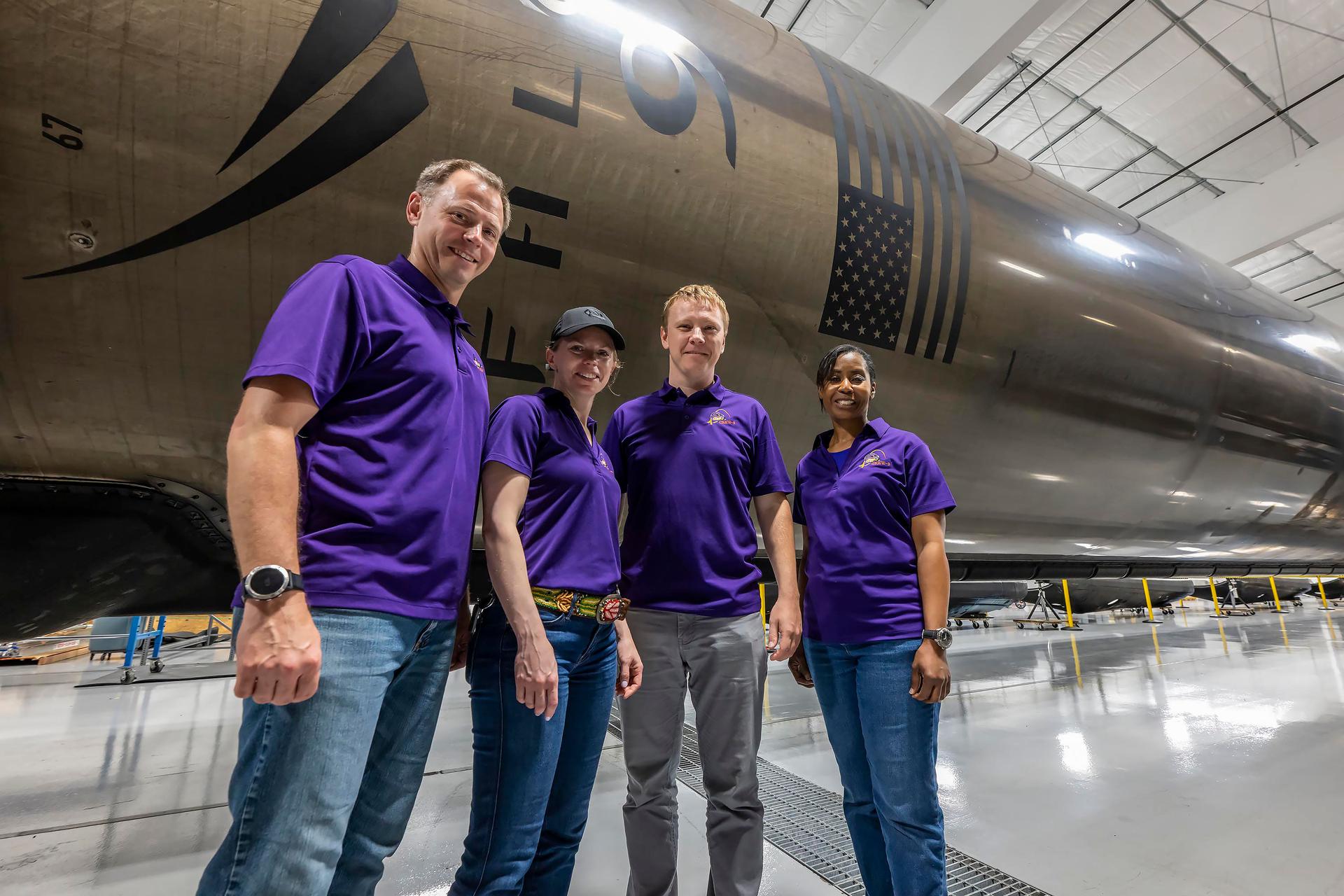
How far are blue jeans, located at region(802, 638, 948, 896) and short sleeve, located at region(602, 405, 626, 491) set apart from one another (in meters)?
0.63

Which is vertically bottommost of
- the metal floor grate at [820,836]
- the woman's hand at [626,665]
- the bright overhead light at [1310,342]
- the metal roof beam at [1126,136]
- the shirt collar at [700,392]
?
the metal floor grate at [820,836]

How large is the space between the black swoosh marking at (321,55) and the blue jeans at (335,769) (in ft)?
3.38

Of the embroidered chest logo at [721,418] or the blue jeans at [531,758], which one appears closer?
the blue jeans at [531,758]

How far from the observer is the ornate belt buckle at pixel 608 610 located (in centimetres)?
122

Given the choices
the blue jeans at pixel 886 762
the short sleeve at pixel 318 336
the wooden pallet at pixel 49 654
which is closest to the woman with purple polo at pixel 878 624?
the blue jeans at pixel 886 762

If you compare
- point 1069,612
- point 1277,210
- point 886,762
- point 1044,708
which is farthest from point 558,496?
→ point 1277,210

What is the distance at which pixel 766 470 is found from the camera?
1.55 metres

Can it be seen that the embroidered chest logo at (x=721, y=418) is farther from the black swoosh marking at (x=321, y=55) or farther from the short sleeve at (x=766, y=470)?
the black swoosh marking at (x=321, y=55)

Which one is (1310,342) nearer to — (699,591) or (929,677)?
(929,677)

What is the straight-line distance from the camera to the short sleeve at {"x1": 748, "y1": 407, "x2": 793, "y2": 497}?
1546mm

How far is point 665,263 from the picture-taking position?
5.72ft

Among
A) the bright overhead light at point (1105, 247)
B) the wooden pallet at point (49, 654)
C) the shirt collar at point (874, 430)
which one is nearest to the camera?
the shirt collar at point (874, 430)

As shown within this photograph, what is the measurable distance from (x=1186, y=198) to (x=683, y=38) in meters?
13.4

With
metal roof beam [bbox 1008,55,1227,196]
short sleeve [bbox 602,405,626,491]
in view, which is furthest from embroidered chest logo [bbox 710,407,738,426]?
metal roof beam [bbox 1008,55,1227,196]
